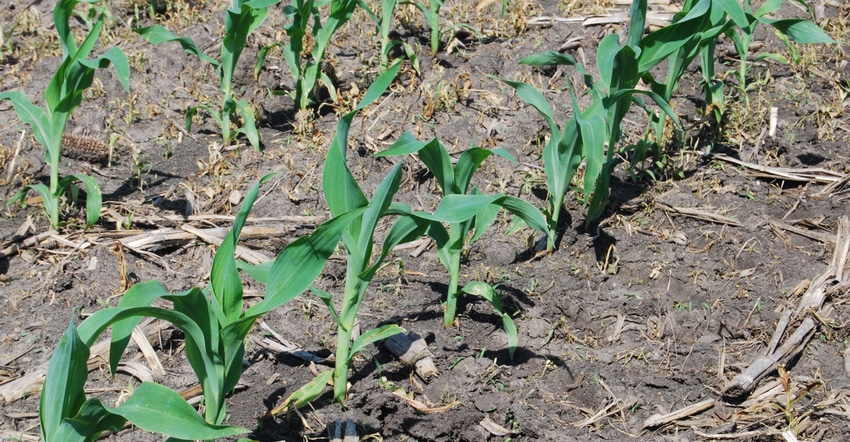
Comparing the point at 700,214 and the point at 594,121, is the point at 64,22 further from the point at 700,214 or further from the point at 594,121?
the point at 700,214

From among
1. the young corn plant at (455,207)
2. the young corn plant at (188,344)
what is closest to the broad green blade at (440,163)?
the young corn plant at (455,207)

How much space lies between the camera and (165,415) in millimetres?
2178

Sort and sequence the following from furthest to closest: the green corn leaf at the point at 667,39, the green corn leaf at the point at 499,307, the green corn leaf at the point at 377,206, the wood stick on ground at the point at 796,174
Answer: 1. the wood stick on ground at the point at 796,174
2. the green corn leaf at the point at 667,39
3. the green corn leaf at the point at 499,307
4. the green corn leaf at the point at 377,206

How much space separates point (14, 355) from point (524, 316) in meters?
2.10

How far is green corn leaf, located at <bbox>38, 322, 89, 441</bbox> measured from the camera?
2045 millimetres

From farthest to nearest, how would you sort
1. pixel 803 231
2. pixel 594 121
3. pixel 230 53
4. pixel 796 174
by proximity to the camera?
pixel 230 53 < pixel 796 174 < pixel 803 231 < pixel 594 121

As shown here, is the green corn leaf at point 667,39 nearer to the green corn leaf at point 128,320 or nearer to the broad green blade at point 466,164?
the broad green blade at point 466,164

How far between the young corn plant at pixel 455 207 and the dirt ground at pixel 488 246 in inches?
7.6

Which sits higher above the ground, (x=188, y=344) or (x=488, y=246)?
(x=188, y=344)

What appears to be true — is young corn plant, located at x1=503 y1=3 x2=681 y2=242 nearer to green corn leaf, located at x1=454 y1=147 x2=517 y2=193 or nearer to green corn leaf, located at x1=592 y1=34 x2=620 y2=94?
green corn leaf, located at x1=592 y1=34 x2=620 y2=94

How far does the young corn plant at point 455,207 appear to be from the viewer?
2820 mm

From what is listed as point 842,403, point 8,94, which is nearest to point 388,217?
point 8,94

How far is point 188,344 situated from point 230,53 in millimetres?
2269

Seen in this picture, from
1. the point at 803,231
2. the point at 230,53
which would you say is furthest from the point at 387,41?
the point at 803,231
